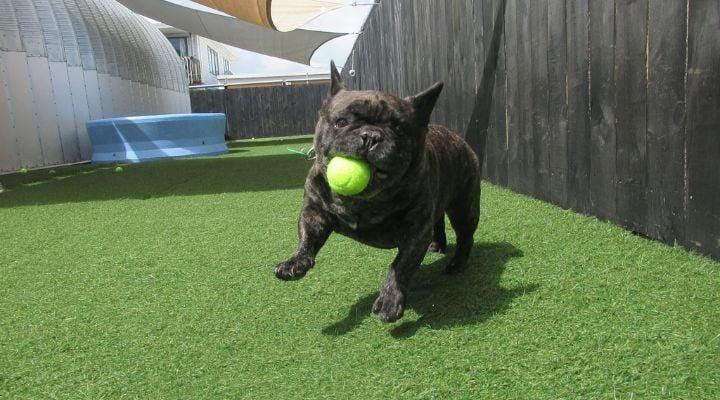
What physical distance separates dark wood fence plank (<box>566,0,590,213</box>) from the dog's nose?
212 centimetres

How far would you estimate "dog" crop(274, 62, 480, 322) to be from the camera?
2.21m

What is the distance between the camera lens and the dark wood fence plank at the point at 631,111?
308 cm

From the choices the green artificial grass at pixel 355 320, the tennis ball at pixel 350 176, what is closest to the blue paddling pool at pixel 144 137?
the green artificial grass at pixel 355 320

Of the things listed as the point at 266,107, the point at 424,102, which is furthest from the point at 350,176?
the point at 266,107

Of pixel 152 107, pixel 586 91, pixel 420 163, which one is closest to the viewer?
pixel 420 163

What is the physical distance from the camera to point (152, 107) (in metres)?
16.5

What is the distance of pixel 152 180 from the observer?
7961mm

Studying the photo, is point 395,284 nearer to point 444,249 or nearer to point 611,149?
point 444,249

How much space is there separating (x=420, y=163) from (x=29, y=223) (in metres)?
4.04

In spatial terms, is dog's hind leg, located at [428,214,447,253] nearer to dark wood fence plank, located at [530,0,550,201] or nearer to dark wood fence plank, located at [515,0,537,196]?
dark wood fence plank, located at [530,0,550,201]

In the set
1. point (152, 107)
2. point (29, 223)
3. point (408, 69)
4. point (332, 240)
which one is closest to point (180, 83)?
point (152, 107)

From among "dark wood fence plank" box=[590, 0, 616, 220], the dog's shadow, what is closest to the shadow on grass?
"dark wood fence plank" box=[590, 0, 616, 220]

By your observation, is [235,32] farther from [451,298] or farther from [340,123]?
[451,298]

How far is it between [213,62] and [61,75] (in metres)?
30.3
